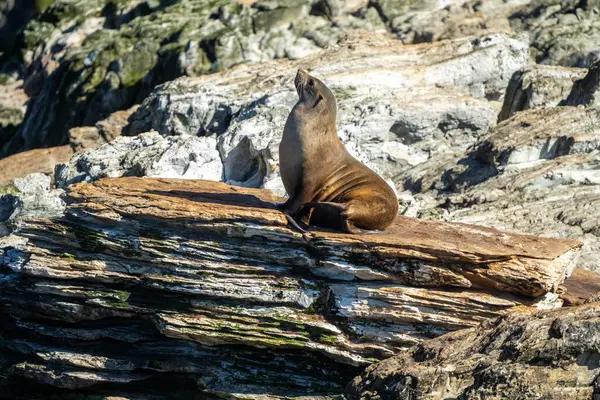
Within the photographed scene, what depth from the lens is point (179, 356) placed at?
9.60m

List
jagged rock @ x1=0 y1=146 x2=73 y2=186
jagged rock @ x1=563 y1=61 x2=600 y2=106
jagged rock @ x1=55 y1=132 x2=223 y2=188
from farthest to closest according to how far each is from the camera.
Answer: jagged rock @ x1=0 y1=146 x2=73 y2=186 → jagged rock @ x1=563 y1=61 x2=600 y2=106 → jagged rock @ x1=55 y1=132 x2=223 y2=188

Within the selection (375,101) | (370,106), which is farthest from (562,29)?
(370,106)

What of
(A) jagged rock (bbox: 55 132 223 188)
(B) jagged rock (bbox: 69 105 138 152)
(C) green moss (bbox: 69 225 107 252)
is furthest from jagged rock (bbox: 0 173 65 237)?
(B) jagged rock (bbox: 69 105 138 152)

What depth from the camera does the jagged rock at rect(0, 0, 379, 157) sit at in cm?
2664

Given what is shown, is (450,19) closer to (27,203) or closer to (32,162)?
(32,162)

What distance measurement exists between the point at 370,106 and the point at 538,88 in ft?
11.0

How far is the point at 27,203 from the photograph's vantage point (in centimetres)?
1385

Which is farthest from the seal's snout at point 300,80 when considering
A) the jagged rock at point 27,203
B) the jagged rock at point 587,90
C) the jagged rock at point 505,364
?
the jagged rock at point 587,90

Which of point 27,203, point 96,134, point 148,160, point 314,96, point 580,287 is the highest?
point 314,96

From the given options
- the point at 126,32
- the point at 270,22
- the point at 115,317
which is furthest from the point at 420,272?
the point at 126,32

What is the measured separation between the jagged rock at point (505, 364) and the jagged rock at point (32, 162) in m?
14.1

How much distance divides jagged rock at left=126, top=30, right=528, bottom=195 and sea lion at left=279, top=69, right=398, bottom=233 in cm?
479

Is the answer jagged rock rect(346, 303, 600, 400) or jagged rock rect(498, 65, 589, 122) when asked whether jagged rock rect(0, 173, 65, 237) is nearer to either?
jagged rock rect(346, 303, 600, 400)

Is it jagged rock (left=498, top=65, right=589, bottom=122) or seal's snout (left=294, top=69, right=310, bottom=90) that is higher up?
seal's snout (left=294, top=69, right=310, bottom=90)
